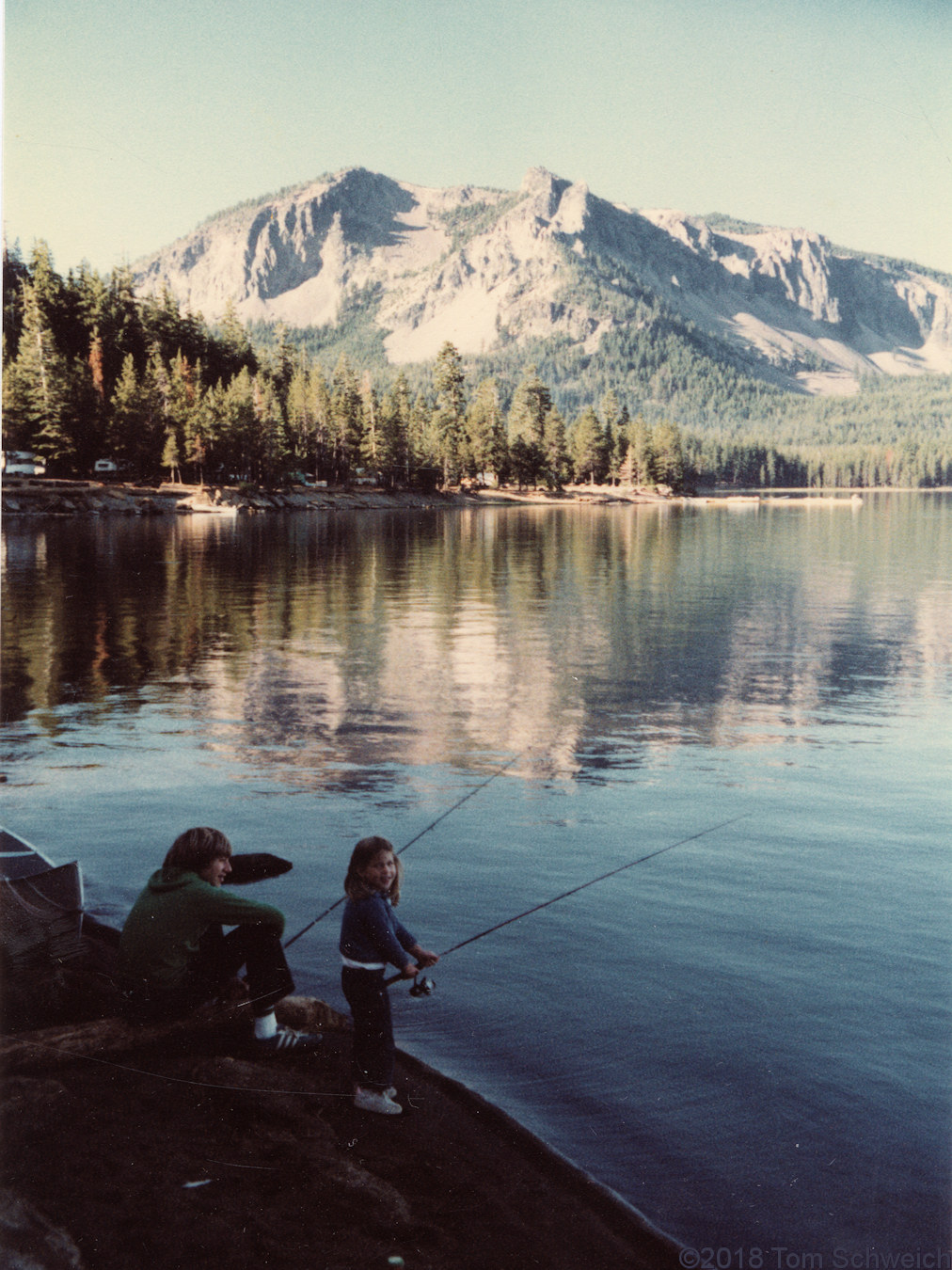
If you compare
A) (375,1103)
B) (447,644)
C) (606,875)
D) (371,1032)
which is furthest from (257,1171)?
(447,644)

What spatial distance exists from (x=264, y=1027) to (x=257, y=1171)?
1.37 metres

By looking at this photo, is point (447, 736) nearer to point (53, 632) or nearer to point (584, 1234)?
point (584, 1234)

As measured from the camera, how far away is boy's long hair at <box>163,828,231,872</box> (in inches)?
262

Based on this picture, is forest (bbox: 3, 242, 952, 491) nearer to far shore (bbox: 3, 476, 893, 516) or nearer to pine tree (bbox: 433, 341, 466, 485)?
pine tree (bbox: 433, 341, 466, 485)

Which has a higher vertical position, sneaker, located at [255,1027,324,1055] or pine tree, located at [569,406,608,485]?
pine tree, located at [569,406,608,485]

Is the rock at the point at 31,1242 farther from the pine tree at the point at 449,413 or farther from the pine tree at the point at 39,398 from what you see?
the pine tree at the point at 449,413

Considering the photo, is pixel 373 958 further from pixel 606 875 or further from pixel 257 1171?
pixel 606 875

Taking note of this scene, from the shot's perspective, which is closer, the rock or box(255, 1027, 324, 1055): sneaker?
the rock

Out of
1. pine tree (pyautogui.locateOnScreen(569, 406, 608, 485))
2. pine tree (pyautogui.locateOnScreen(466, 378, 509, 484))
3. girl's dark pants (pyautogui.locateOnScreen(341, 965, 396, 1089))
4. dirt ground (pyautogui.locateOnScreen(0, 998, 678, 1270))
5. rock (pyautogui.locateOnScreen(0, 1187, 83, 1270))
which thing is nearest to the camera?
rock (pyautogui.locateOnScreen(0, 1187, 83, 1270))

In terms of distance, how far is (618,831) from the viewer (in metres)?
13.1

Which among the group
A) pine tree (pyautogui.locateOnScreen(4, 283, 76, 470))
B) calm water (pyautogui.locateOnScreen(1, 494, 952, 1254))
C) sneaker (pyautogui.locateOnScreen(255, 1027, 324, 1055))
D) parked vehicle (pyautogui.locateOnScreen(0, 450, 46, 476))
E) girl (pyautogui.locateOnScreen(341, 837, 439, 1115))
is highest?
pine tree (pyautogui.locateOnScreen(4, 283, 76, 470))

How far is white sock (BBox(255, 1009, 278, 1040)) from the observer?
7.07m

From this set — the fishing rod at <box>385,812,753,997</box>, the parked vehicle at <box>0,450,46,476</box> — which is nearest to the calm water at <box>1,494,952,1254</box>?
the fishing rod at <box>385,812,753,997</box>

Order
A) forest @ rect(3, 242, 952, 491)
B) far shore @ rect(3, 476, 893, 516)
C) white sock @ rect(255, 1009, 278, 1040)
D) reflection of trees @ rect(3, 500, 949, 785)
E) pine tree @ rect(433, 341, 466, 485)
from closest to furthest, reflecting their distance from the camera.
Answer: white sock @ rect(255, 1009, 278, 1040), reflection of trees @ rect(3, 500, 949, 785), far shore @ rect(3, 476, 893, 516), forest @ rect(3, 242, 952, 491), pine tree @ rect(433, 341, 466, 485)
